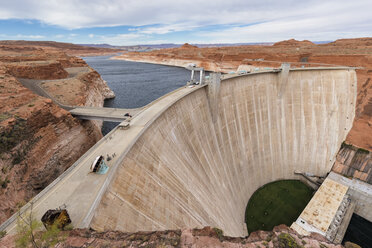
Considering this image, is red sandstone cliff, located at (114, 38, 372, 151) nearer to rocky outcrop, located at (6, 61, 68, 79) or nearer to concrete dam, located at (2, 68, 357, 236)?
concrete dam, located at (2, 68, 357, 236)

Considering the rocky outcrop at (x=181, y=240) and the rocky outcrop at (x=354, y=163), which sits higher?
the rocky outcrop at (x=181, y=240)

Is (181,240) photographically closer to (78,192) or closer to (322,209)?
(78,192)

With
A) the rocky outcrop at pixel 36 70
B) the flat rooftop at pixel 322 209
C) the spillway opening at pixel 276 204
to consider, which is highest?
the rocky outcrop at pixel 36 70

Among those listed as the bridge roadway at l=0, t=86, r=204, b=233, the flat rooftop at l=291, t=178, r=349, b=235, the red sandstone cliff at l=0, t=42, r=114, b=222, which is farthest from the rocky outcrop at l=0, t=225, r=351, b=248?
the flat rooftop at l=291, t=178, r=349, b=235

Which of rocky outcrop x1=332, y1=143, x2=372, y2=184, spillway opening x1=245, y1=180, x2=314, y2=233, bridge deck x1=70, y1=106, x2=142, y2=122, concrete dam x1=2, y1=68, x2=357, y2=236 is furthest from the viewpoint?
rocky outcrop x1=332, y1=143, x2=372, y2=184

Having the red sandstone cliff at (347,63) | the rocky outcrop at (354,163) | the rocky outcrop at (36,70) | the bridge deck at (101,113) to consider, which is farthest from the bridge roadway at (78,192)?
the red sandstone cliff at (347,63)

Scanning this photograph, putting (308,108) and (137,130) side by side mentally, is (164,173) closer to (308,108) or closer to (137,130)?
(137,130)

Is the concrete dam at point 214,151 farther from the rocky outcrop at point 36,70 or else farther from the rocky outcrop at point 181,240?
the rocky outcrop at point 36,70
